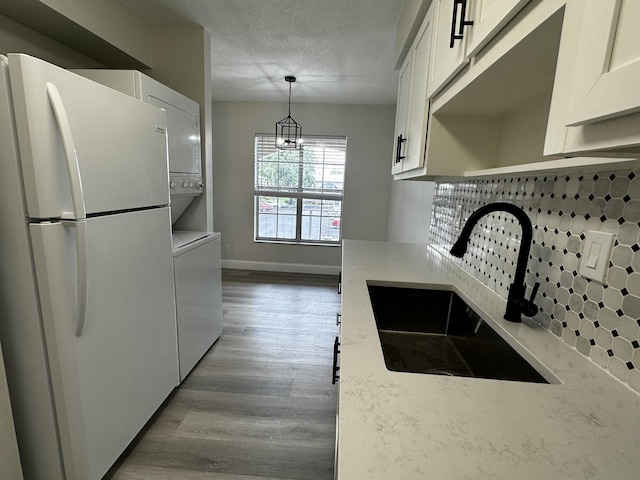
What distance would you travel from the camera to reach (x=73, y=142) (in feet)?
3.38

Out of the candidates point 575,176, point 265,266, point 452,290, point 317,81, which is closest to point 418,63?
point 575,176

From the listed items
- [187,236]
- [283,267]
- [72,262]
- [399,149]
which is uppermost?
[399,149]

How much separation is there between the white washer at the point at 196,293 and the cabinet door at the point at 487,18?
1.72 metres

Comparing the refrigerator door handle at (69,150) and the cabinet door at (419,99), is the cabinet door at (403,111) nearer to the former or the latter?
the cabinet door at (419,99)

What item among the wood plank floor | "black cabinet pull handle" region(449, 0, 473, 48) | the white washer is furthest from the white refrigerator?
"black cabinet pull handle" region(449, 0, 473, 48)

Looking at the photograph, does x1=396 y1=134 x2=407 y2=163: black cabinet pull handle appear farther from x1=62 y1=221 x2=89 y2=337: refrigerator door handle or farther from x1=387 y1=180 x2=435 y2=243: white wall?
x1=62 y1=221 x2=89 y2=337: refrigerator door handle

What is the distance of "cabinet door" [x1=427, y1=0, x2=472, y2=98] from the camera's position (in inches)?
33.6

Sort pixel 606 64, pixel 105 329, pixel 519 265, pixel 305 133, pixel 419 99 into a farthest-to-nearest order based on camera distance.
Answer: pixel 305 133 → pixel 419 99 → pixel 105 329 → pixel 519 265 → pixel 606 64

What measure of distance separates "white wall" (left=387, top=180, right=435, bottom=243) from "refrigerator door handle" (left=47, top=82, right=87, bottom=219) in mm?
2127

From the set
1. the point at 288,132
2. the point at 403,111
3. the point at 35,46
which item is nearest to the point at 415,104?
the point at 403,111

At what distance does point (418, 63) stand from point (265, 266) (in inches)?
144

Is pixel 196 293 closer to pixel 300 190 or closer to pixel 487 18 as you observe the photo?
pixel 487 18

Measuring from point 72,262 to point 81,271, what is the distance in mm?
53

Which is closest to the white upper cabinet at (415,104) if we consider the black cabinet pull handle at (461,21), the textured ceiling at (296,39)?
the black cabinet pull handle at (461,21)
